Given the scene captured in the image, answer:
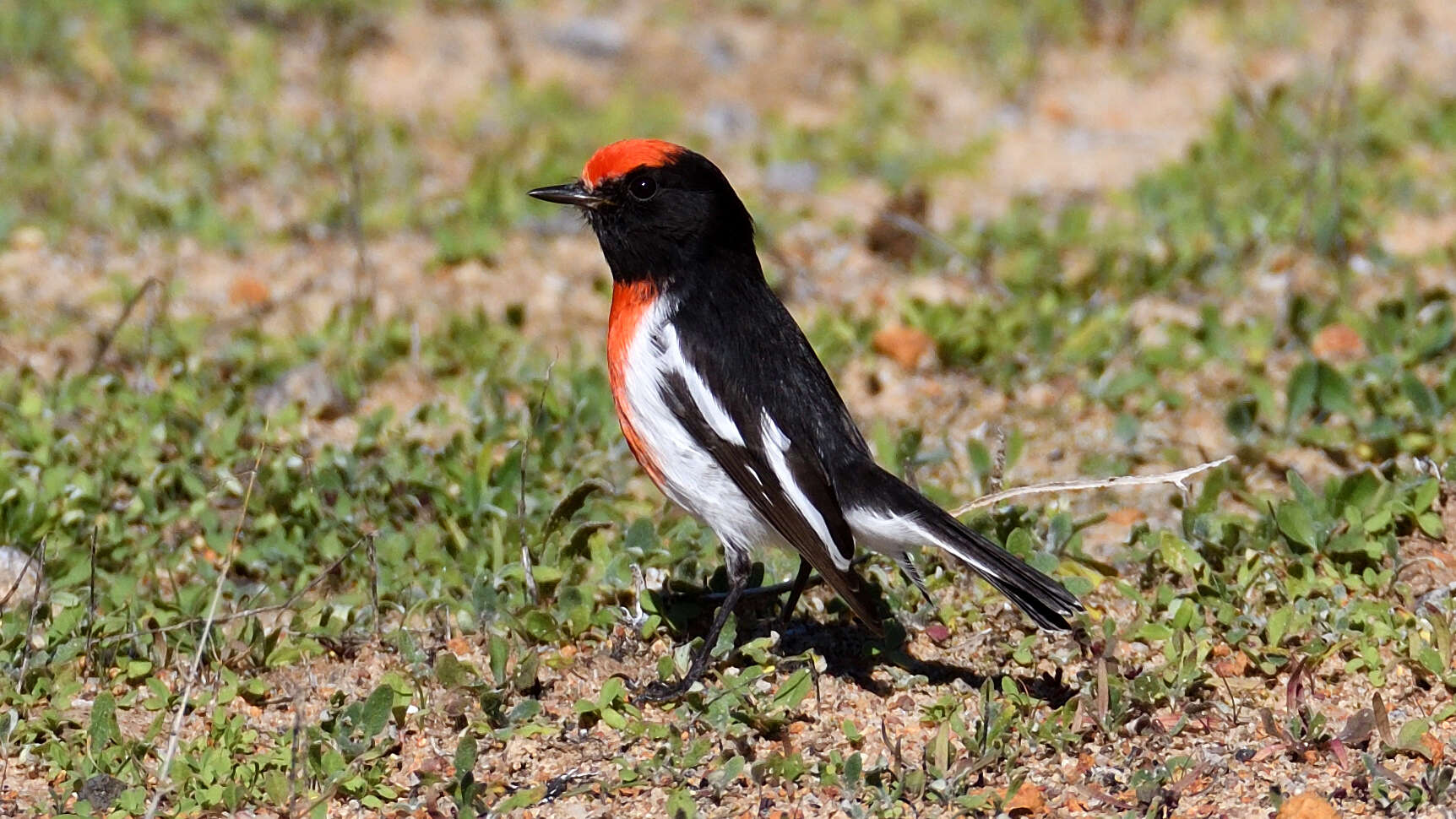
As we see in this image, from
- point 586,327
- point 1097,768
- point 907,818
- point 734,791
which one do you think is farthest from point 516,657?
point 586,327

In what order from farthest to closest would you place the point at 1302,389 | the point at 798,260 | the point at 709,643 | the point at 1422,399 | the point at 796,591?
1. the point at 798,260
2. the point at 1302,389
3. the point at 1422,399
4. the point at 796,591
5. the point at 709,643

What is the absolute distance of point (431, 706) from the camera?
452 centimetres

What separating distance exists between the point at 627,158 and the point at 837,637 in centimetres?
157

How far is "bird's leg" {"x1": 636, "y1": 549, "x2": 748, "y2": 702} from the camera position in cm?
453

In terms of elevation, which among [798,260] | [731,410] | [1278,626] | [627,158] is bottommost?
[1278,626]

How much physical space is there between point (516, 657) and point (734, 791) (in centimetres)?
85

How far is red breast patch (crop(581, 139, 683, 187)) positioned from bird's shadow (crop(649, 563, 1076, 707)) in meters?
1.26

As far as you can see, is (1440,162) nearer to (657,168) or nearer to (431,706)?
(657,168)

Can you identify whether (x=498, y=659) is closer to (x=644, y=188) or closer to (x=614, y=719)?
(x=614, y=719)

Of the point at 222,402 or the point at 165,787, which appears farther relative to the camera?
the point at 222,402

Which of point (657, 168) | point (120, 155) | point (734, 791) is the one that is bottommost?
point (734, 791)

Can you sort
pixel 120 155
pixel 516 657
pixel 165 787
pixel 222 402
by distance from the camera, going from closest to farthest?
pixel 165 787
pixel 516 657
pixel 222 402
pixel 120 155

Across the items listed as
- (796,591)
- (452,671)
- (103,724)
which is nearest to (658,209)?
(796,591)

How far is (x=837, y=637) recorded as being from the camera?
196 inches
